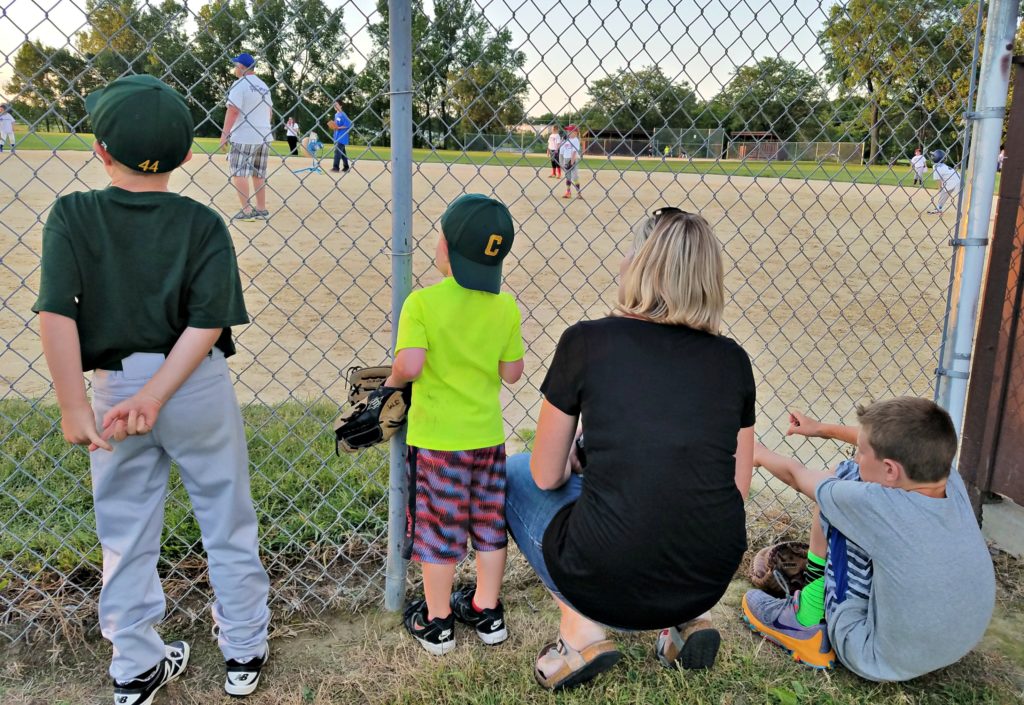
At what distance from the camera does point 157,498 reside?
81.7 inches

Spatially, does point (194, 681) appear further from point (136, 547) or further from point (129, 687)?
point (136, 547)

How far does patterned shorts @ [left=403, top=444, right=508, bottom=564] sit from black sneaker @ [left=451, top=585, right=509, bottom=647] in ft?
0.75

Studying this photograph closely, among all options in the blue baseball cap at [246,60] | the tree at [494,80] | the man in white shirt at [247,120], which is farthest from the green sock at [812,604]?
the blue baseball cap at [246,60]

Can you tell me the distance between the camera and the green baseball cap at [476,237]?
2195mm

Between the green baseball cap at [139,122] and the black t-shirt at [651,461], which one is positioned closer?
the green baseball cap at [139,122]

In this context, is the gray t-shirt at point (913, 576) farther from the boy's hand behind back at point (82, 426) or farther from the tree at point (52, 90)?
the tree at point (52, 90)

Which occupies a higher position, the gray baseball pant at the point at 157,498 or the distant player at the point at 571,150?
the distant player at the point at 571,150

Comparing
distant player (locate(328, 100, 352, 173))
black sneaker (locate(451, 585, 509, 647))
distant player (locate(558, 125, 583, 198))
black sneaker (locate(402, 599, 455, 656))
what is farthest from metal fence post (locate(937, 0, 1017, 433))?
distant player (locate(328, 100, 352, 173))

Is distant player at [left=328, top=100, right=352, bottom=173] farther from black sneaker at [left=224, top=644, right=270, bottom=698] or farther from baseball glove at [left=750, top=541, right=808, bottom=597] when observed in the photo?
baseball glove at [left=750, top=541, right=808, bottom=597]

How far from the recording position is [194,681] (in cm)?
228

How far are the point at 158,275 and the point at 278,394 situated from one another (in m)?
2.84

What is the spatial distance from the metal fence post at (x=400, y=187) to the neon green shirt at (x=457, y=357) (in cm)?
10

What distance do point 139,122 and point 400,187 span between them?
26.8 inches

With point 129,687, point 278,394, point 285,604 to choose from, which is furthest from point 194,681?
point 278,394
